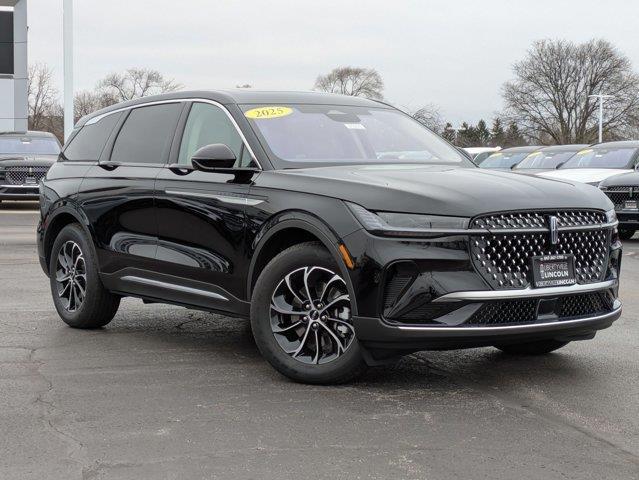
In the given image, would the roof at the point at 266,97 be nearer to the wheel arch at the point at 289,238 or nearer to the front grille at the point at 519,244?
the wheel arch at the point at 289,238

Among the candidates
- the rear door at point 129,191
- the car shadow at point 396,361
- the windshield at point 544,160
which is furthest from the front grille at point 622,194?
the rear door at point 129,191

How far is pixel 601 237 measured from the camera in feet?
19.2

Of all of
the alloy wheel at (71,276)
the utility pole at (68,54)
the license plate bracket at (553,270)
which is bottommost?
the alloy wheel at (71,276)

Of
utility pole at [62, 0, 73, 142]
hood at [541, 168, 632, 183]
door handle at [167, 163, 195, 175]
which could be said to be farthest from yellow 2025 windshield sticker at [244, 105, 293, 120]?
utility pole at [62, 0, 73, 142]

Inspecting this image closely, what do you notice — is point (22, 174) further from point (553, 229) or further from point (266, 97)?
point (553, 229)

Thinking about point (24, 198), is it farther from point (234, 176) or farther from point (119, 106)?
point (234, 176)

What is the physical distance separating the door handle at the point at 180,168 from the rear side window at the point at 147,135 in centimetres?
19

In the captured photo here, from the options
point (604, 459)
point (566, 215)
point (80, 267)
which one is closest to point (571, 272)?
point (566, 215)

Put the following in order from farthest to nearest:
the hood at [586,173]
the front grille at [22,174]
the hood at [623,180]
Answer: the front grille at [22,174] < the hood at [586,173] < the hood at [623,180]

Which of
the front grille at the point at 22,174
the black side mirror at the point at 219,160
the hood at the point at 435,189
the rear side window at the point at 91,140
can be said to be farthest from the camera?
the front grille at the point at 22,174

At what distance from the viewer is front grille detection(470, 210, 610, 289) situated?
5.26 meters

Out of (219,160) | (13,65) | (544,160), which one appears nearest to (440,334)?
(219,160)

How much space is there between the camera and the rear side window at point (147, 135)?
7.06m

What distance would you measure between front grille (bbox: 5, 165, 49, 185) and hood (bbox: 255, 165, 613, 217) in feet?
57.2
